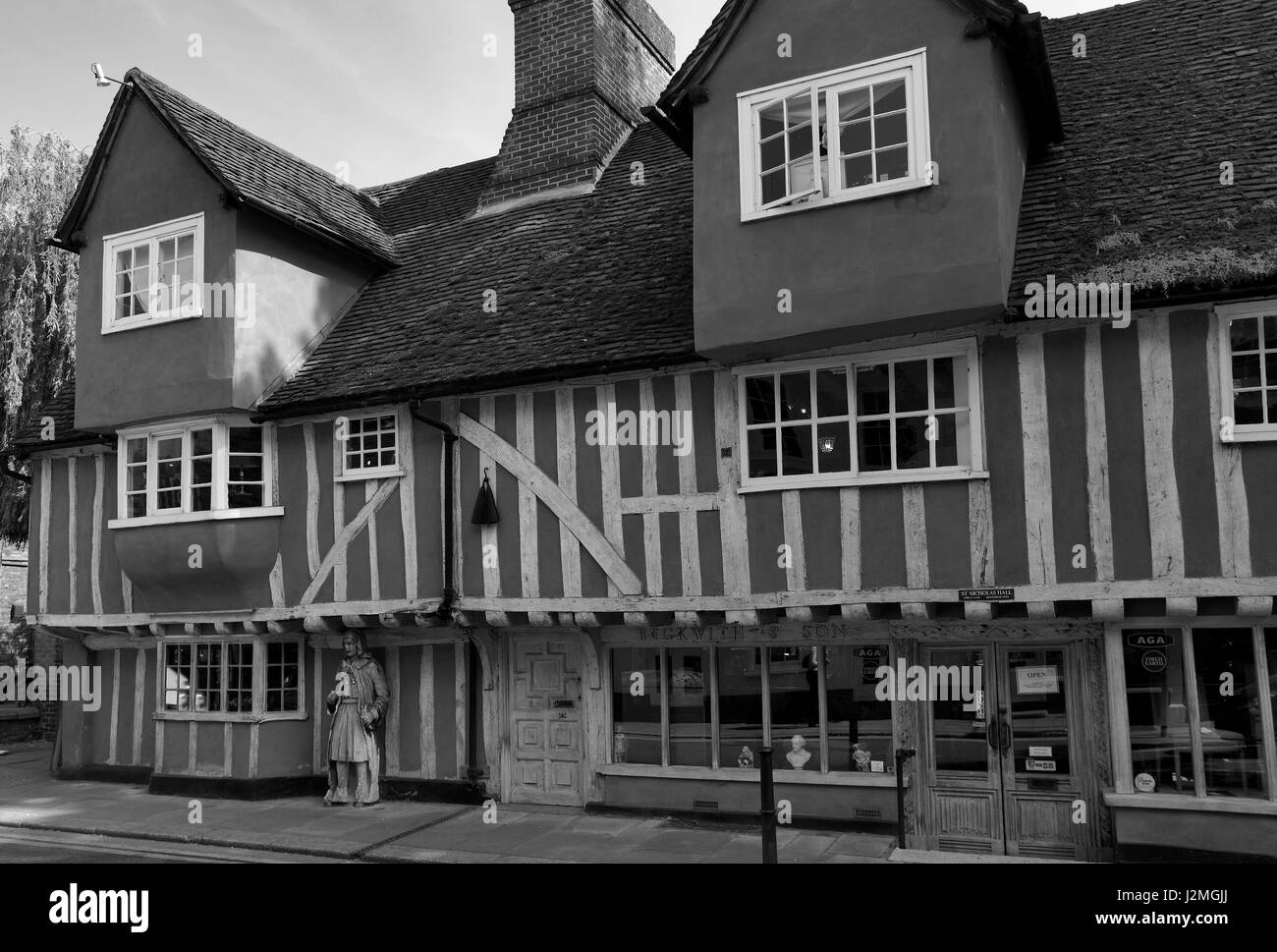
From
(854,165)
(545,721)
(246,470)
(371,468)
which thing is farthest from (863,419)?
(246,470)

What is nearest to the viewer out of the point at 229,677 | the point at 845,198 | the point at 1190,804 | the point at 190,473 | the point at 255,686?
the point at 1190,804

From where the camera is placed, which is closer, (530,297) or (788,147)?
(788,147)

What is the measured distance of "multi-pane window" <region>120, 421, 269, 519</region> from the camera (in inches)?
478

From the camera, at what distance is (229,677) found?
42.3ft

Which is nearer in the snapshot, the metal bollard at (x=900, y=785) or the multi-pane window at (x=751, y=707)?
the metal bollard at (x=900, y=785)

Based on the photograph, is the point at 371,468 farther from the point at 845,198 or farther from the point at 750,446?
the point at 845,198

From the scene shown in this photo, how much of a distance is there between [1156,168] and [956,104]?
89.3 inches

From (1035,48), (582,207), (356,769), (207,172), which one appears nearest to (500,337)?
(582,207)

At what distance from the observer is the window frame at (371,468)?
11.7 metres

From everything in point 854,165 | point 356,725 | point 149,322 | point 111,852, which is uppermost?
point 854,165

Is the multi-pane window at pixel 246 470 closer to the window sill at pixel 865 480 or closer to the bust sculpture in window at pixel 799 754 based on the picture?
the window sill at pixel 865 480

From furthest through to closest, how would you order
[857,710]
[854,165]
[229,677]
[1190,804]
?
[229,677] → [857,710] → [854,165] → [1190,804]

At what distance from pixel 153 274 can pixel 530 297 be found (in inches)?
182

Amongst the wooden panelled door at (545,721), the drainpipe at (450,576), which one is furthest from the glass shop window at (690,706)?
the drainpipe at (450,576)
